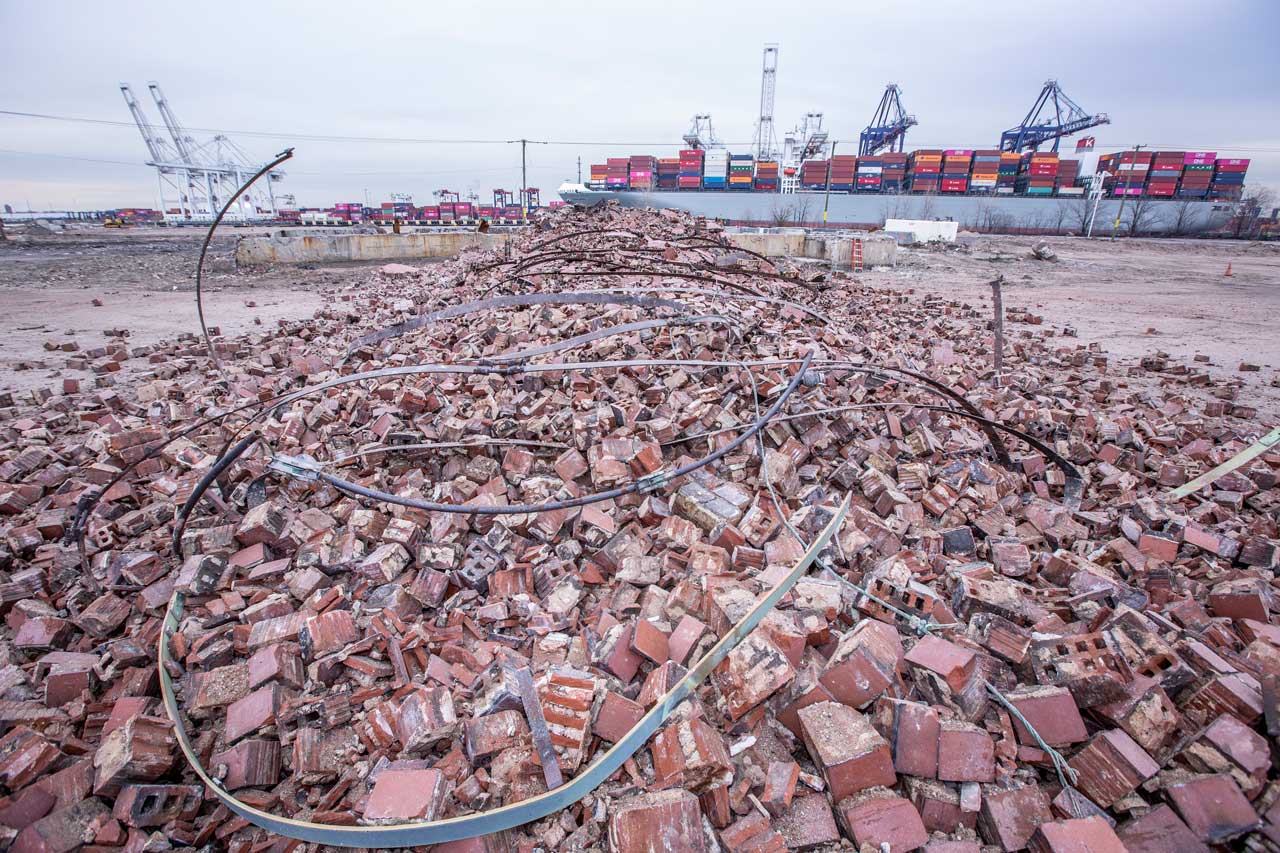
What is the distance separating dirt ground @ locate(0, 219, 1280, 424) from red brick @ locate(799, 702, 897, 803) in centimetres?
812

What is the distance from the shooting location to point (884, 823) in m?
1.68

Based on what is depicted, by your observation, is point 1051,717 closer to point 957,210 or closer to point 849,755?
point 849,755

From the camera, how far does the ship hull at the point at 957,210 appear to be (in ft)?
163

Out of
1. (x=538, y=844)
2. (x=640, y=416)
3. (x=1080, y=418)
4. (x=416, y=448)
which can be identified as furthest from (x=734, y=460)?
(x=1080, y=418)

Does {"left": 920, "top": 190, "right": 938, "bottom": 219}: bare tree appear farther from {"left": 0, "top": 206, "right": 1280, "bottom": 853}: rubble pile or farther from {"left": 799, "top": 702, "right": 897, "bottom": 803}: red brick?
{"left": 799, "top": 702, "right": 897, "bottom": 803}: red brick

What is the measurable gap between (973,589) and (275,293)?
1959cm

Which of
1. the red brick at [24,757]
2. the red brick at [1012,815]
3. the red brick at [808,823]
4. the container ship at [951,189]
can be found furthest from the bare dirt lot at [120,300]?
the container ship at [951,189]

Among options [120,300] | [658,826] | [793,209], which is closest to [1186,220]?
[793,209]

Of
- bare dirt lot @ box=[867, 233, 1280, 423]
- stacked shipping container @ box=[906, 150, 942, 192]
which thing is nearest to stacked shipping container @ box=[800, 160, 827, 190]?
Answer: stacked shipping container @ box=[906, 150, 942, 192]

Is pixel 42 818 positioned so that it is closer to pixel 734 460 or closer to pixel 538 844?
pixel 538 844

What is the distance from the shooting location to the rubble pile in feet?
5.86

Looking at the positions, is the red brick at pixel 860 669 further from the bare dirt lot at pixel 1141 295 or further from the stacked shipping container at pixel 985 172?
the stacked shipping container at pixel 985 172

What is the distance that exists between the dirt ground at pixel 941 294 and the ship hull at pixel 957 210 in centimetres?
2230

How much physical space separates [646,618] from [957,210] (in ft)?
216
